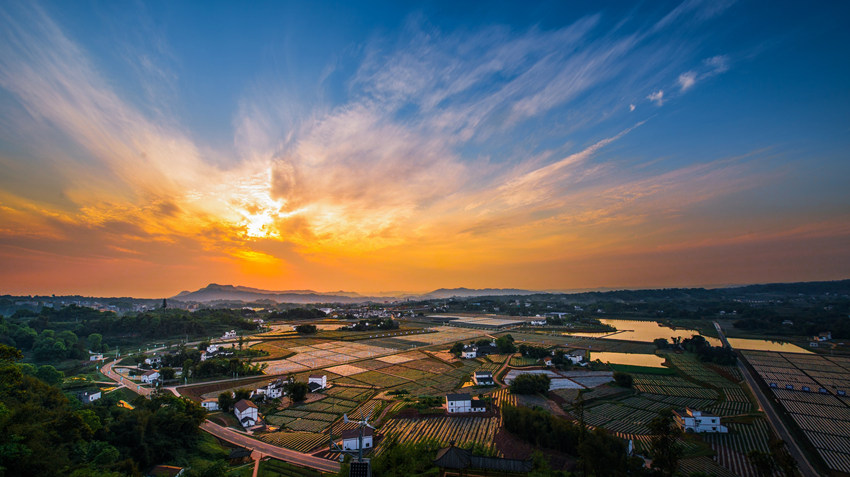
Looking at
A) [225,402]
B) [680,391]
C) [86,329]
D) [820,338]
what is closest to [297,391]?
[225,402]

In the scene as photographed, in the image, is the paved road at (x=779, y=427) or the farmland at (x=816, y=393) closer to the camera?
the paved road at (x=779, y=427)

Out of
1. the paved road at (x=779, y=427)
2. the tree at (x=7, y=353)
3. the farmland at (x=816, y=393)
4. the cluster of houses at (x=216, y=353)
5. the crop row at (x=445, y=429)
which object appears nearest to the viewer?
the tree at (x=7, y=353)

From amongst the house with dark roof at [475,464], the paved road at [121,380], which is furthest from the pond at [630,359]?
the paved road at [121,380]

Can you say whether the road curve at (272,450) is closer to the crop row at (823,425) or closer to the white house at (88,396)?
the white house at (88,396)

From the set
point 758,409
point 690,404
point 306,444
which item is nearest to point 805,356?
point 758,409

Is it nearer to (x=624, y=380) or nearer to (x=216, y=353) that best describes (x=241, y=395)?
(x=216, y=353)

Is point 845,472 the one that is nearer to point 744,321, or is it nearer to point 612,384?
point 612,384
